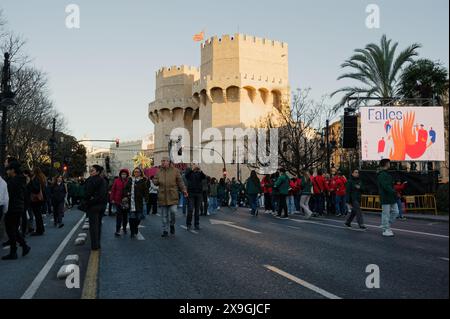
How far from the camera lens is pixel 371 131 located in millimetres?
23219

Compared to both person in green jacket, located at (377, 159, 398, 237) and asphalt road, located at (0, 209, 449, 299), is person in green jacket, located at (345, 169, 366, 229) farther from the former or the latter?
person in green jacket, located at (377, 159, 398, 237)

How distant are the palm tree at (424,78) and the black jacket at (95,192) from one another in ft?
76.0

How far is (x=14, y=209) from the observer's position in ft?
28.5

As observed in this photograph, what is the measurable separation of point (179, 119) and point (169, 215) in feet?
178

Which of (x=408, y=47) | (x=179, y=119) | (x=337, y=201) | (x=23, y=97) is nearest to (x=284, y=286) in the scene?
(x=337, y=201)

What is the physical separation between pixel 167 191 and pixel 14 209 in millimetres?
3628

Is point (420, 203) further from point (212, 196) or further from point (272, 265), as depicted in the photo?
point (272, 265)

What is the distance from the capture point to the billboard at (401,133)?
74.8 ft

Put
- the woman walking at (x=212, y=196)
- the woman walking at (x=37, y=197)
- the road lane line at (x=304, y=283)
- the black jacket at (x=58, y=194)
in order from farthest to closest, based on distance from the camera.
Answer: the woman walking at (x=212, y=196) < the black jacket at (x=58, y=194) < the woman walking at (x=37, y=197) < the road lane line at (x=304, y=283)

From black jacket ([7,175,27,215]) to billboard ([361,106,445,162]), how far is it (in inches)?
699

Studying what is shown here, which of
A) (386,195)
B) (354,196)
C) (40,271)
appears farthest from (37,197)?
(386,195)

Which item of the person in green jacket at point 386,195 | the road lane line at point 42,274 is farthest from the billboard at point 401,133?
the road lane line at point 42,274

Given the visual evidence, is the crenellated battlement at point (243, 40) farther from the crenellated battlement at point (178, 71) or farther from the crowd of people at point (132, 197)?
the crowd of people at point (132, 197)
